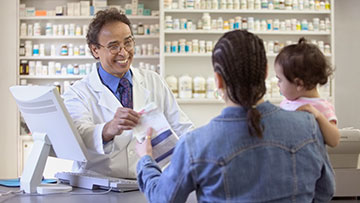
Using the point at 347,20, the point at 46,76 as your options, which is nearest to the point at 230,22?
the point at 347,20

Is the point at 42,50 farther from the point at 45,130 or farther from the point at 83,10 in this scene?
the point at 45,130

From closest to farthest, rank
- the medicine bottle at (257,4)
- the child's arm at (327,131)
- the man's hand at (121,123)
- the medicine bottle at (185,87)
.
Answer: the child's arm at (327,131), the man's hand at (121,123), the medicine bottle at (185,87), the medicine bottle at (257,4)

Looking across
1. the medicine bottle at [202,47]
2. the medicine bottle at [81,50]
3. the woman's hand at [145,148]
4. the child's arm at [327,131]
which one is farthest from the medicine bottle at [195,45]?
the child's arm at [327,131]

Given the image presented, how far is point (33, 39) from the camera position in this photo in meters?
6.11

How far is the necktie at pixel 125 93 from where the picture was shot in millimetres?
2611

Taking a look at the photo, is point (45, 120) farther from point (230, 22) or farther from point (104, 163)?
point (230, 22)

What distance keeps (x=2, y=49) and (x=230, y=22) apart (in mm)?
2664

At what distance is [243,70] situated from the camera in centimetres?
127

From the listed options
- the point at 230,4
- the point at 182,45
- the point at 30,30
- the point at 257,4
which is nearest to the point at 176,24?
the point at 182,45

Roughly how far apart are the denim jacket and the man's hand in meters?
0.49

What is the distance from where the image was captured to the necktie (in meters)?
2.61

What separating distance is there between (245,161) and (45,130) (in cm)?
121

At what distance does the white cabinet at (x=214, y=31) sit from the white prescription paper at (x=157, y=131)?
12.2ft

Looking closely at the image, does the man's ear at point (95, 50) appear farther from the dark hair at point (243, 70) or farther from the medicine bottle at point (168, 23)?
the medicine bottle at point (168, 23)
